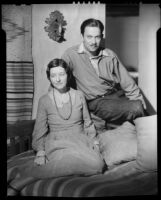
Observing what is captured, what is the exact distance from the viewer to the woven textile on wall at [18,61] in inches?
87.8

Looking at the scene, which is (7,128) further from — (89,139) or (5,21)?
(5,21)

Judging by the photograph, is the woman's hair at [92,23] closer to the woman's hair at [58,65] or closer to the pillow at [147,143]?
the woman's hair at [58,65]

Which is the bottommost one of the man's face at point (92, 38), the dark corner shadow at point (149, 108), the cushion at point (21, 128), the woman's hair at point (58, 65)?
the cushion at point (21, 128)

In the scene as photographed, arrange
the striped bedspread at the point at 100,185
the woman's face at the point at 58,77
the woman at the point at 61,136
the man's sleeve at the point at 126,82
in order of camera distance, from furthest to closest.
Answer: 1. the man's sleeve at the point at 126,82
2. the woman's face at the point at 58,77
3. the woman at the point at 61,136
4. the striped bedspread at the point at 100,185

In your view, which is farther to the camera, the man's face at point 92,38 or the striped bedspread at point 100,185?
the man's face at point 92,38

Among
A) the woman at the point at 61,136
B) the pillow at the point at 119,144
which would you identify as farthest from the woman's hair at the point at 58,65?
the pillow at the point at 119,144

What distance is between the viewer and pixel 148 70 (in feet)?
7.58

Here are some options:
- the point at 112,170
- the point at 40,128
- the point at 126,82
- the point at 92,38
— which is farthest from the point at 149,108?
the point at 40,128

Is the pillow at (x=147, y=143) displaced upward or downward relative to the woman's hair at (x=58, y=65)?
downward

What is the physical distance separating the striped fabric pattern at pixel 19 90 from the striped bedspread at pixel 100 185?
1.36 feet

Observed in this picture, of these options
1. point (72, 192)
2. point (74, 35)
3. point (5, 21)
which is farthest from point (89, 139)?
point (5, 21)

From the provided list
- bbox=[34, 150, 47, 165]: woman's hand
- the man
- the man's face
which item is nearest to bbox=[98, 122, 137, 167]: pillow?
the man

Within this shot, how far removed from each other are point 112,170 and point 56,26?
108 centimetres

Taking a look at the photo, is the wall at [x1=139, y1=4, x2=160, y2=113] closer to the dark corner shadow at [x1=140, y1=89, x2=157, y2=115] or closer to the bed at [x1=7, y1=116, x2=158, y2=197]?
the dark corner shadow at [x1=140, y1=89, x2=157, y2=115]
